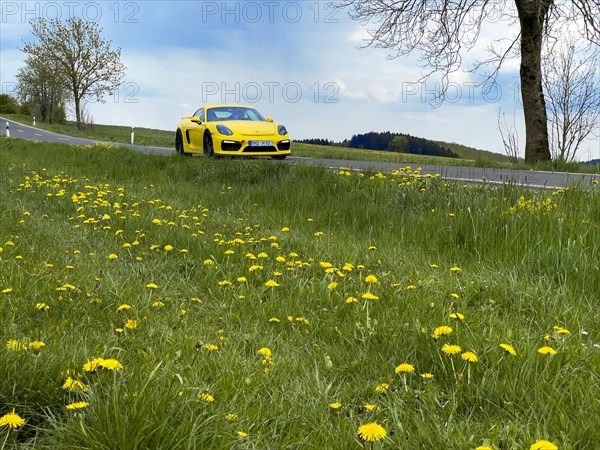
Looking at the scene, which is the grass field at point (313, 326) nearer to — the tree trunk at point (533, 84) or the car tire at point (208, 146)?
the car tire at point (208, 146)

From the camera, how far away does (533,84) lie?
16.5 metres

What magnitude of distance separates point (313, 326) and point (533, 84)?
Answer: 15.9 metres

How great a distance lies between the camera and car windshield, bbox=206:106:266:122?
13922 millimetres

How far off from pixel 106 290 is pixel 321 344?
4.81 feet

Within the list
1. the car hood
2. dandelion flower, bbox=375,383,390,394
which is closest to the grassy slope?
the car hood

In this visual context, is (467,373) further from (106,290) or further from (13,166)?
(13,166)

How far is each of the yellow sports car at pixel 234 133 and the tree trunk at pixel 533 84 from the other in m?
8.17

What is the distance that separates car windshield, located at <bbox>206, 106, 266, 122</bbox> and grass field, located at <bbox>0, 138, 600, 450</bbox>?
7643 millimetres

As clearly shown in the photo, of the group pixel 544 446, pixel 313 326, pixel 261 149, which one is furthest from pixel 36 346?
pixel 261 149

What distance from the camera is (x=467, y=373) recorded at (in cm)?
229

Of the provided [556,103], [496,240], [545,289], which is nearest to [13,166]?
[496,240]

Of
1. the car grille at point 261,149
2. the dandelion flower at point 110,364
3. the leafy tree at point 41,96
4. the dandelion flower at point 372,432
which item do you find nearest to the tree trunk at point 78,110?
the leafy tree at point 41,96

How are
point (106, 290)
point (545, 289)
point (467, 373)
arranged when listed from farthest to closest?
point (545, 289), point (106, 290), point (467, 373)

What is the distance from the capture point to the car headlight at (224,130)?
41.3 feet
